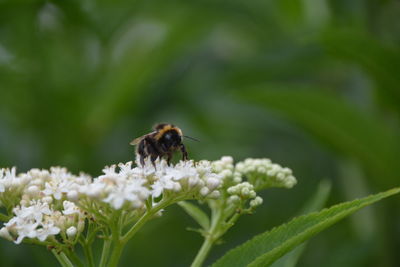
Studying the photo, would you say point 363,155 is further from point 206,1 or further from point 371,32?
point 206,1

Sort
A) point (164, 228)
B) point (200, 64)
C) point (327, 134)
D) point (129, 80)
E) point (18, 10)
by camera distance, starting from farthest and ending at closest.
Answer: point (200, 64) → point (164, 228) → point (129, 80) → point (18, 10) → point (327, 134)

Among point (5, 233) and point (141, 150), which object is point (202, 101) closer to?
point (141, 150)

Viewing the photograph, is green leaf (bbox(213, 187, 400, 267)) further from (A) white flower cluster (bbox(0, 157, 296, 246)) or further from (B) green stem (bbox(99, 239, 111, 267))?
(B) green stem (bbox(99, 239, 111, 267))

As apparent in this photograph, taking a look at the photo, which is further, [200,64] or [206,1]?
[200,64]

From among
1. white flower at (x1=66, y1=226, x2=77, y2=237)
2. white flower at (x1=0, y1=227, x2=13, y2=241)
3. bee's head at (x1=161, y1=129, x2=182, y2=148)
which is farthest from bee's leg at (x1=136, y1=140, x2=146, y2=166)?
white flower at (x1=0, y1=227, x2=13, y2=241)

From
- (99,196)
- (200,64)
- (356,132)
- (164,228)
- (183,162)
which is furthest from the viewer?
(200,64)

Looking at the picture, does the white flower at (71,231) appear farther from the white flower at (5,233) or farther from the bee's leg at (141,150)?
the bee's leg at (141,150)

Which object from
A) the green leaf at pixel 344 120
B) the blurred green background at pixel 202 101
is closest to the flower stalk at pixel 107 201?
the green leaf at pixel 344 120

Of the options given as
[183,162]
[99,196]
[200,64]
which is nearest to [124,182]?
[99,196]
